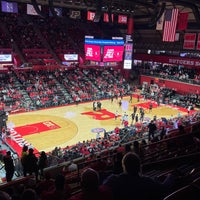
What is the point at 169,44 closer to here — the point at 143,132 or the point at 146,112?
the point at 146,112

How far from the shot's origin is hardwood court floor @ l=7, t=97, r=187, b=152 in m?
20.1

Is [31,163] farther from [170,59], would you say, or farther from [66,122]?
[170,59]

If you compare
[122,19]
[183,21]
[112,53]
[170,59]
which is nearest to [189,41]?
[170,59]

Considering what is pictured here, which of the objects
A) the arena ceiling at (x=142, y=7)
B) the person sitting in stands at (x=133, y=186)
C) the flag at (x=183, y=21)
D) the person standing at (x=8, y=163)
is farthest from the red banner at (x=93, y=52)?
the person sitting in stands at (x=133, y=186)

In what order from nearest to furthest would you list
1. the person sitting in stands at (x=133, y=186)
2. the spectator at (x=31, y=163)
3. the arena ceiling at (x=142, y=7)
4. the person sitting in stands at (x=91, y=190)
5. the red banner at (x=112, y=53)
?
the person sitting in stands at (x=91, y=190)
the person sitting in stands at (x=133, y=186)
the spectator at (x=31, y=163)
the arena ceiling at (x=142, y=7)
the red banner at (x=112, y=53)

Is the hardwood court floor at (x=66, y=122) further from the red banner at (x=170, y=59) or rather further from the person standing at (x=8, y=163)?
the red banner at (x=170, y=59)

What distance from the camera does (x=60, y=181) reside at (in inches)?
181

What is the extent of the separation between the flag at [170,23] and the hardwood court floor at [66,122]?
913cm

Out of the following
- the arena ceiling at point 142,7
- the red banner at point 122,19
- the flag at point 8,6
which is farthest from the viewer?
the red banner at point 122,19

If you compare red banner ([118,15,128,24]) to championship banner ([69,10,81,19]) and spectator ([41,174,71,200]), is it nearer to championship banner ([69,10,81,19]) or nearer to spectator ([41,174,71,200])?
championship banner ([69,10,81,19])

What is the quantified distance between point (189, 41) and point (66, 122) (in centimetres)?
2189

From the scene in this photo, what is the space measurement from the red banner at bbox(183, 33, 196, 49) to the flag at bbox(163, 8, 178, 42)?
14.8 meters

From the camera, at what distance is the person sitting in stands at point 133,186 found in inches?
115

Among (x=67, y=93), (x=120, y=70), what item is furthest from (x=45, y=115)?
(x=120, y=70)
